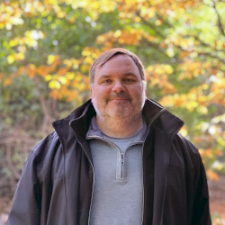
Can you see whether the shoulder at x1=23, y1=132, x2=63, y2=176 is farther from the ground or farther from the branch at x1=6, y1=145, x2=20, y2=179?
the branch at x1=6, y1=145, x2=20, y2=179

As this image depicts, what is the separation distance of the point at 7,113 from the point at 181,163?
595cm

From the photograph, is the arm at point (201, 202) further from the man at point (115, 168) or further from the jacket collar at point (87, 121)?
the jacket collar at point (87, 121)

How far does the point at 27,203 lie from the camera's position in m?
1.94

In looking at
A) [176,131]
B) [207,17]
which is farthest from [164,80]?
[176,131]

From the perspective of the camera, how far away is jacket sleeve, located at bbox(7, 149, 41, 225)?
1.94 metres

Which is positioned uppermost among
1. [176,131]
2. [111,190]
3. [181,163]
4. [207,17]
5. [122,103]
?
[207,17]

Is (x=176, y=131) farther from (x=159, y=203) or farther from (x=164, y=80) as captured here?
(x=164, y=80)

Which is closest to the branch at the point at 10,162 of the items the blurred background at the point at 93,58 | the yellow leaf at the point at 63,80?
the blurred background at the point at 93,58

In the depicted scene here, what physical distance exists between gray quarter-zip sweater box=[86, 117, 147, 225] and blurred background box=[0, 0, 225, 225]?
273 centimetres

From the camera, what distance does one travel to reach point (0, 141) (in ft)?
22.3

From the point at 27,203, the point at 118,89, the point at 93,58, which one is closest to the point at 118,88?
the point at 118,89

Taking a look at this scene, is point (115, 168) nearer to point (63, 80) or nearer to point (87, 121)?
point (87, 121)

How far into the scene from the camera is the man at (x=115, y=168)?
1.92m

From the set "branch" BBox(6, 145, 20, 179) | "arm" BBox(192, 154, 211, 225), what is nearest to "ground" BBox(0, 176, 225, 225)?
"branch" BBox(6, 145, 20, 179)
